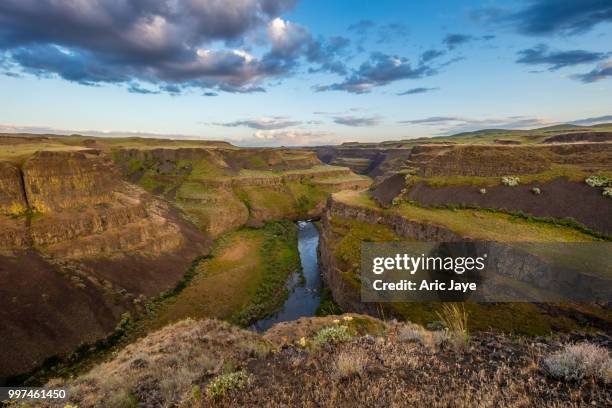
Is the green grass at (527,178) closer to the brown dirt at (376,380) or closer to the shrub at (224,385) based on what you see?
the brown dirt at (376,380)

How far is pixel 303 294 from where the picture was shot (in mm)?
40500

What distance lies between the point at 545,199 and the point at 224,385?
125ft

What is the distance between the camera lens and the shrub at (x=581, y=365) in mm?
5578

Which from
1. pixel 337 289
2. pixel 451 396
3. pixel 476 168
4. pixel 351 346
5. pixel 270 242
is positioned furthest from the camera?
pixel 270 242

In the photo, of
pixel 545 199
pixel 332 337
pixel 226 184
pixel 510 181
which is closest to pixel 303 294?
pixel 510 181

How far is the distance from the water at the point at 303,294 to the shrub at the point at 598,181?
1259 inches

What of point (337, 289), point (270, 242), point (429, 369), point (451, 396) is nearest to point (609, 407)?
point (451, 396)

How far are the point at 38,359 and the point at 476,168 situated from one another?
51274 millimetres

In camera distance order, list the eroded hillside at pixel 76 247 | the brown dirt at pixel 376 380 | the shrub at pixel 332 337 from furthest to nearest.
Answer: the eroded hillside at pixel 76 247 → the shrub at pixel 332 337 → the brown dirt at pixel 376 380

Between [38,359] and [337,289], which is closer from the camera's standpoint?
[38,359]

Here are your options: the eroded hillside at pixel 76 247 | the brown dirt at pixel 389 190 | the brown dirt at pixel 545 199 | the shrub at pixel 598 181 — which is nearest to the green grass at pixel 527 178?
the brown dirt at pixel 545 199

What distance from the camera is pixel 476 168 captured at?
4322 centimetres

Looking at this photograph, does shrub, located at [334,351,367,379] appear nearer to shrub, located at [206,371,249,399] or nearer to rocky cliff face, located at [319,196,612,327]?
shrub, located at [206,371,249,399]

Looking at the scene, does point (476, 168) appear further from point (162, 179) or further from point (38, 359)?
point (162, 179)
